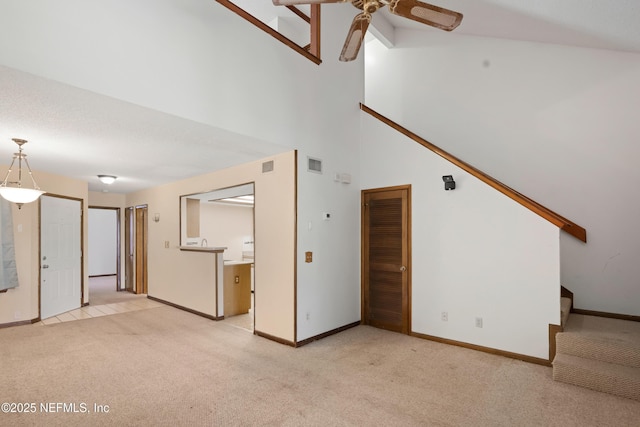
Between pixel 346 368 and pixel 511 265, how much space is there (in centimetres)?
211

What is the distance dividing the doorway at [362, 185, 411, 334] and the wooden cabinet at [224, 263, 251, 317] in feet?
6.83

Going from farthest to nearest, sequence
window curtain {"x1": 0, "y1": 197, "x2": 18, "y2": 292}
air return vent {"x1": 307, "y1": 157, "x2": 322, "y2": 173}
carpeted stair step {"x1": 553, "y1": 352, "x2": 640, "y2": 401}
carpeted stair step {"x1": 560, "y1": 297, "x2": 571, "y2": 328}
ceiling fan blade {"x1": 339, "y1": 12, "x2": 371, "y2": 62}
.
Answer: window curtain {"x1": 0, "y1": 197, "x2": 18, "y2": 292}
air return vent {"x1": 307, "y1": 157, "x2": 322, "y2": 173}
carpeted stair step {"x1": 560, "y1": 297, "x2": 571, "y2": 328}
carpeted stair step {"x1": 553, "y1": 352, "x2": 640, "y2": 401}
ceiling fan blade {"x1": 339, "y1": 12, "x2": 371, "y2": 62}

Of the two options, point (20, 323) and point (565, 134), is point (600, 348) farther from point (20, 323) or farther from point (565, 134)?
point (20, 323)

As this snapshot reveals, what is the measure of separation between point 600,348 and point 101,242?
38.8 feet

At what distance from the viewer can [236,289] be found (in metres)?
5.57

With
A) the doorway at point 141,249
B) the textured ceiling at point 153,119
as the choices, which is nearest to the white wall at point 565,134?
the textured ceiling at point 153,119

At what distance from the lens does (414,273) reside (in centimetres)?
439

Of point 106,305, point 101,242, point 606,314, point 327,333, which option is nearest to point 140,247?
point 106,305

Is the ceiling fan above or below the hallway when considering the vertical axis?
above

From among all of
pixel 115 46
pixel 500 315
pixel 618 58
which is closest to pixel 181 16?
pixel 115 46

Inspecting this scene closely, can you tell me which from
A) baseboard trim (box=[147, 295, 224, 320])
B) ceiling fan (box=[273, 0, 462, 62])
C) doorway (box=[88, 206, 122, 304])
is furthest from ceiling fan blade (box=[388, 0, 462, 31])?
doorway (box=[88, 206, 122, 304])

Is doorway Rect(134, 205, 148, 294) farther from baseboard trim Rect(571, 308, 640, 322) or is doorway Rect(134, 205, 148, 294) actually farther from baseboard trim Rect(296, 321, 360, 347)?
baseboard trim Rect(571, 308, 640, 322)

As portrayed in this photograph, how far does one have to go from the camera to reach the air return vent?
4.23 metres

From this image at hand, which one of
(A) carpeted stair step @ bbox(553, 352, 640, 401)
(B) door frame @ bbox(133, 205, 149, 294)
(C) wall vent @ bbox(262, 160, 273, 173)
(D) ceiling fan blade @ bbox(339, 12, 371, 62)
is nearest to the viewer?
(D) ceiling fan blade @ bbox(339, 12, 371, 62)
